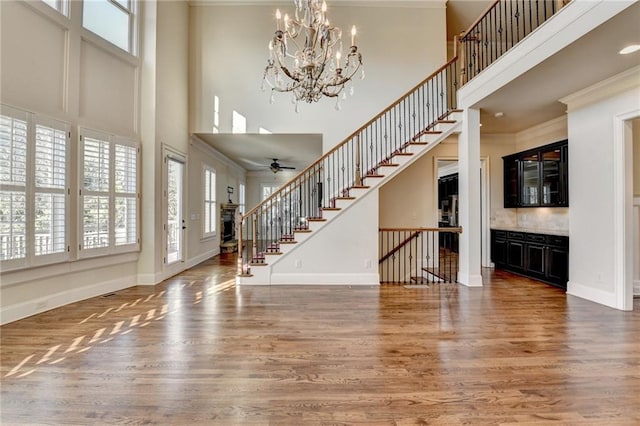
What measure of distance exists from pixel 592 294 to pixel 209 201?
7.82 meters

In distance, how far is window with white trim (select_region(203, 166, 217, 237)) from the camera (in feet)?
25.1

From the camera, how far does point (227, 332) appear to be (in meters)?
3.10

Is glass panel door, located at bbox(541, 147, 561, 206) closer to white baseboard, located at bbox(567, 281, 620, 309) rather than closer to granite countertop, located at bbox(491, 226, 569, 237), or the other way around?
granite countertop, located at bbox(491, 226, 569, 237)

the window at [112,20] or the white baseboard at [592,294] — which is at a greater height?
the window at [112,20]

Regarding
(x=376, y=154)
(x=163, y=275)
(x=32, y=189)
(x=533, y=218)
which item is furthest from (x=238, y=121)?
(x=533, y=218)

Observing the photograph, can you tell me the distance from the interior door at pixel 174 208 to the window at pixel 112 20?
1893 millimetres

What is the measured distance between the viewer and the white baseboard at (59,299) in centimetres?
338

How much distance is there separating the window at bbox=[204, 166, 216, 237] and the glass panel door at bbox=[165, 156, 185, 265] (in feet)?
4.70

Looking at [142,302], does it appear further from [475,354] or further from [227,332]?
[475,354]

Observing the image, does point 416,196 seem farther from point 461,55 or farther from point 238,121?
point 238,121

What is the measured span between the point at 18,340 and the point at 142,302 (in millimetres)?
1290

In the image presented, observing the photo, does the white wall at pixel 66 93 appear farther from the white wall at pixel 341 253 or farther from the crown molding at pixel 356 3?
the white wall at pixel 341 253

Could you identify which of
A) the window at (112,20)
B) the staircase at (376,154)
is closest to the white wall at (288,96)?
the staircase at (376,154)

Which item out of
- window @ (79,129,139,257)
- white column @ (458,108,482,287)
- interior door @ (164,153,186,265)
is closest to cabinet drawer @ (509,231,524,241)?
white column @ (458,108,482,287)
